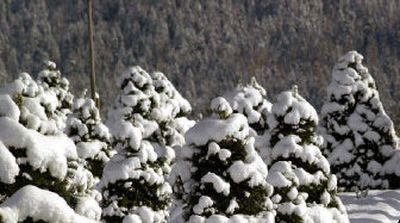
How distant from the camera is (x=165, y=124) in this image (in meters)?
27.4

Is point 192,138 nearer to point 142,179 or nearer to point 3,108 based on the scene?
point 142,179

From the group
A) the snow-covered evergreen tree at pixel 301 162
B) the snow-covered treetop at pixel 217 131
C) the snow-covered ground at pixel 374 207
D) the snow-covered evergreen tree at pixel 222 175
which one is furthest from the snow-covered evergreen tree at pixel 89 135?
the snow-covered ground at pixel 374 207

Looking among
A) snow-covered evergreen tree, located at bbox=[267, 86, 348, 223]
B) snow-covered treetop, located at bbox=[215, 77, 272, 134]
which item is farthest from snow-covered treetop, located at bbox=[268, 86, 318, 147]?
snow-covered treetop, located at bbox=[215, 77, 272, 134]

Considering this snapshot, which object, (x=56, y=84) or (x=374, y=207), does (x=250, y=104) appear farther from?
(x=56, y=84)

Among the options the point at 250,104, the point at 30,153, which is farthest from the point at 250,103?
the point at 30,153

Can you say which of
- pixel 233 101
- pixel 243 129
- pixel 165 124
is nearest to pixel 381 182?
pixel 233 101

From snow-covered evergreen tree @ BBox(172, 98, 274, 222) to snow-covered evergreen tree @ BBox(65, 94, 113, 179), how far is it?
23.6ft

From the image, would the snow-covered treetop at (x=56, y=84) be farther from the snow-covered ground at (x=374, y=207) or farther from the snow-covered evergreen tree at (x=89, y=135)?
the snow-covered ground at (x=374, y=207)

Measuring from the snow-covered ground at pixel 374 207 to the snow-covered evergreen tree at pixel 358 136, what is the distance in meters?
1.35

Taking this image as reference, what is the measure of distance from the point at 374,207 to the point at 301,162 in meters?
12.8

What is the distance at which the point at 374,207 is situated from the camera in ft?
108

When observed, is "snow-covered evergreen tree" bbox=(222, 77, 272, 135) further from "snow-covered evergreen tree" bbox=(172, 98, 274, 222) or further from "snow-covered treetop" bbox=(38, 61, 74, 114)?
"snow-covered evergreen tree" bbox=(172, 98, 274, 222)

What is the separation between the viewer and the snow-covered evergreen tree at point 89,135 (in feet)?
77.2

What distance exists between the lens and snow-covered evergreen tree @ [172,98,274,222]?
1641 centimetres
